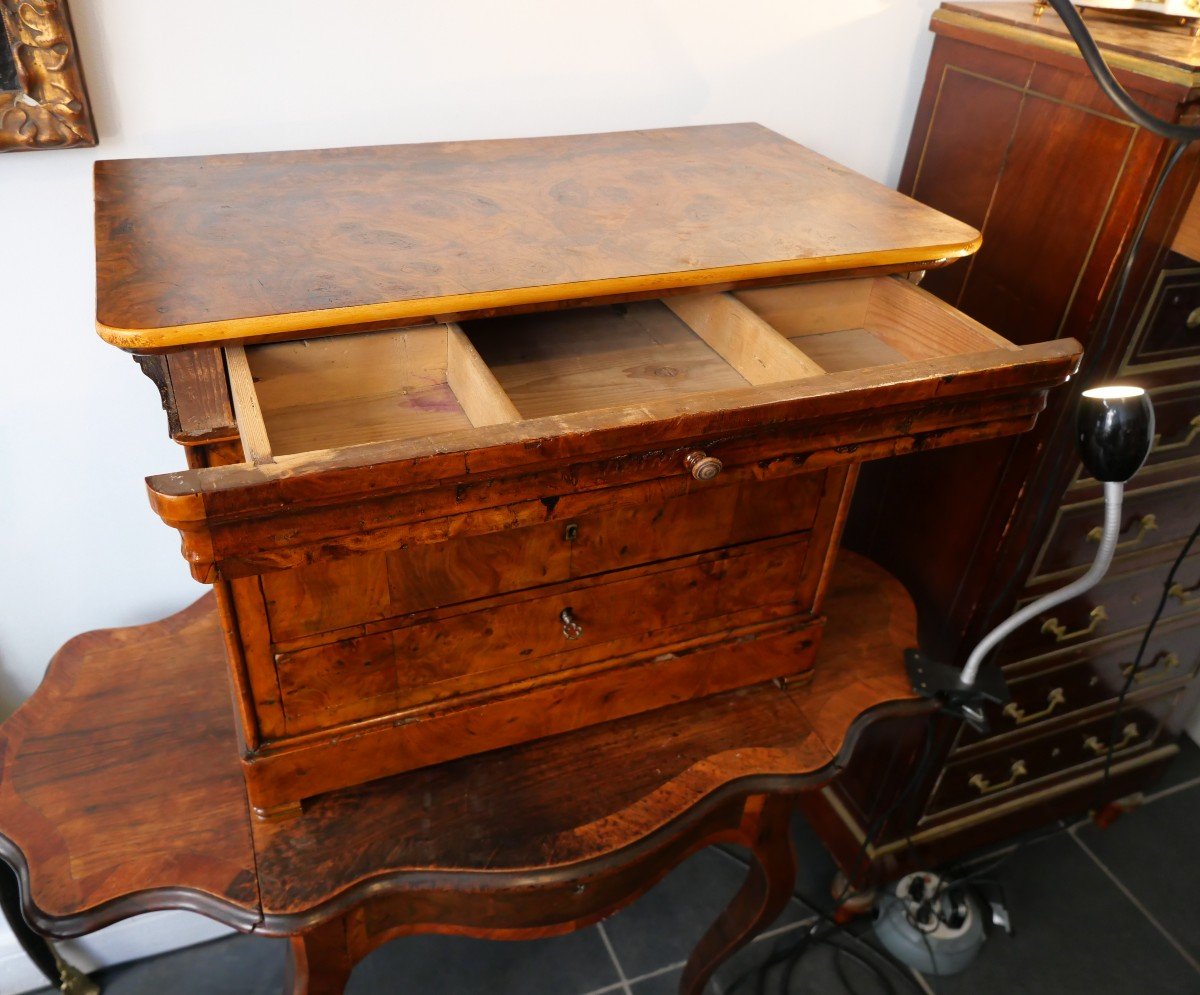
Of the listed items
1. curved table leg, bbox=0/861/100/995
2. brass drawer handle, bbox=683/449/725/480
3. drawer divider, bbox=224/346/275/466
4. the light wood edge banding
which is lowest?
curved table leg, bbox=0/861/100/995

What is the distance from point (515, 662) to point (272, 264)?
17.4 inches

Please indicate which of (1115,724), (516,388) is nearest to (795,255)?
(516,388)

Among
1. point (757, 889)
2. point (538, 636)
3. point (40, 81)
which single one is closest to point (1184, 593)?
point (757, 889)

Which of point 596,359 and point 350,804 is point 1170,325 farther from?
point 350,804

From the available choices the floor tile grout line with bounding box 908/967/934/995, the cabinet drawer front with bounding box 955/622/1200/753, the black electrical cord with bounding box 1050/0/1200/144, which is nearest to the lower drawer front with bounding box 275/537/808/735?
the black electrical cord with bounding box 1050/0/1200/144

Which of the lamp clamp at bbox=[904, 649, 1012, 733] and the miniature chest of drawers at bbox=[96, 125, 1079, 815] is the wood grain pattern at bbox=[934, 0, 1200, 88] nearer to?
the miniature chest of drawers at bbox=[96, 125, 1079, 815]

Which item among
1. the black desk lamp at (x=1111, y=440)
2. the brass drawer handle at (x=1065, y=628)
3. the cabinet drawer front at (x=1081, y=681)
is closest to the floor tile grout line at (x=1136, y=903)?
the cabinet drawer front at (x=1081, y=681)

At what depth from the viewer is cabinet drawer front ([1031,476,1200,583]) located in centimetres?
132

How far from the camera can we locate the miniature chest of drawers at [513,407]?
28.3 inches

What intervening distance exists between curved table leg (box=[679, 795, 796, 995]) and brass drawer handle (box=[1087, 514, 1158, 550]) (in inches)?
23.9

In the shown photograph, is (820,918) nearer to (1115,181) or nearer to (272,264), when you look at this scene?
(1115,181)

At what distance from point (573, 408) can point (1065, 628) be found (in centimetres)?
99

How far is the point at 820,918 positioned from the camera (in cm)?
168

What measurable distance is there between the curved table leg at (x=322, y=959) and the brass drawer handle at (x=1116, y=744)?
1.35 m
